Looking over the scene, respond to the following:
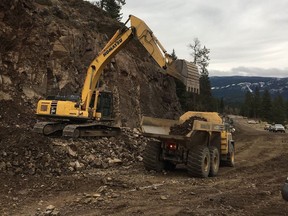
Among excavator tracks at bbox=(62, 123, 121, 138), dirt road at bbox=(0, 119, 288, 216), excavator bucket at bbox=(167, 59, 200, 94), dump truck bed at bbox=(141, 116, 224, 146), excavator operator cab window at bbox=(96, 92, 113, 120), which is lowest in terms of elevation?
dirt road at bbox=(0, 119, 288, 216)

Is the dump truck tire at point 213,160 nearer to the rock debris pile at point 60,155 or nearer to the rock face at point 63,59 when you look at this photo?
the rock debris pile at point 60,155

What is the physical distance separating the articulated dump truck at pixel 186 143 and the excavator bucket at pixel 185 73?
3.67 feet

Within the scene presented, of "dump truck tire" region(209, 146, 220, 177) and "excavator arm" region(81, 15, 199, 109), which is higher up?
"excavator arm" region(81, 15, 199, 109)

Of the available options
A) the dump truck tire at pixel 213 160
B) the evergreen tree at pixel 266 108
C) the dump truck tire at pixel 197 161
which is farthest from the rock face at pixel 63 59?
the evergreen tree at pixel 266 108

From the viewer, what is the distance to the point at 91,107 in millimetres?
17125

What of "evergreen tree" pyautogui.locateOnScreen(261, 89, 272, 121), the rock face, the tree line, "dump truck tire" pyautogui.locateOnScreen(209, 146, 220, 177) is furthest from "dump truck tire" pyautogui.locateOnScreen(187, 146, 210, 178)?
"evergreen tree" pyautogui.locateOnScreen(261, 89, 272, 121)

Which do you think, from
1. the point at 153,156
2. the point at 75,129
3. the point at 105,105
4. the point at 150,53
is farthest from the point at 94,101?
the point at 153,156

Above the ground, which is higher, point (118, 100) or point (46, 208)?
point (118, 100)

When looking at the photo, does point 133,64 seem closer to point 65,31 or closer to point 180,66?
point 65,31

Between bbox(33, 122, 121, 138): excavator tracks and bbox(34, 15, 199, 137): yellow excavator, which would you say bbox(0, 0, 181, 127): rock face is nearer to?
bbox(33, 122, 121, 138): excavator tracks

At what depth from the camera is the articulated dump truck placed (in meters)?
12.1

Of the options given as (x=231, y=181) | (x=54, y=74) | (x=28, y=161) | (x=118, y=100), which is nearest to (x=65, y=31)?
(x=54, y=74)

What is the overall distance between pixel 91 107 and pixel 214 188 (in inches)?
322

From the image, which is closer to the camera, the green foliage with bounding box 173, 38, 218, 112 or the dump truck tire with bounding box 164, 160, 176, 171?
the dump truck tire with bounding box 164, 160, 176, 171
